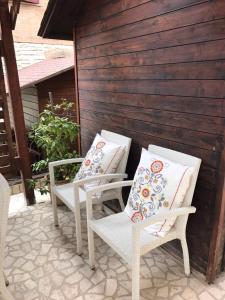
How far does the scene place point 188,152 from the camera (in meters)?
1.63

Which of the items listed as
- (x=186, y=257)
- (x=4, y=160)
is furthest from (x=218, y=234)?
(x=4, y=160)

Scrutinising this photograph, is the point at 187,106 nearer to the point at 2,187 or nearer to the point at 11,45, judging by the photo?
the point at 2,187

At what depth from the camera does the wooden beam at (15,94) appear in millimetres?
2305

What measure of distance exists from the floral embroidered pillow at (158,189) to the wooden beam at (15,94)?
149 centimetres

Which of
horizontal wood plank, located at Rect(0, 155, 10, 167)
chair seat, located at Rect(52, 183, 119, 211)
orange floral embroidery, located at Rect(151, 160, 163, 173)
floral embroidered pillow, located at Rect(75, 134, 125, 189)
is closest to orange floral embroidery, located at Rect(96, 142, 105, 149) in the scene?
floral embroidered pillow, located at Rect(75, 134, 125, 189)

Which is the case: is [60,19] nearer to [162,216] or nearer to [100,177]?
[100,177]

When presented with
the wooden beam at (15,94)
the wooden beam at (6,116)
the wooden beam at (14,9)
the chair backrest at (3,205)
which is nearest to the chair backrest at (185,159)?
the chair backrest at (3,205)

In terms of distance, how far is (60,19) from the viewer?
99.0 inches

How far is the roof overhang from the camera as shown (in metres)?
2.37

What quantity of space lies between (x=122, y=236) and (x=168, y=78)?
1107 millimetres

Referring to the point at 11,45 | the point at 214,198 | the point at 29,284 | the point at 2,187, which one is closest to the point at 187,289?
the point at 214,198

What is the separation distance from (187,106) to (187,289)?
1234 millimetres

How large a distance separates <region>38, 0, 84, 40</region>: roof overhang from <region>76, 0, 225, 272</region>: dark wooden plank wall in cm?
18

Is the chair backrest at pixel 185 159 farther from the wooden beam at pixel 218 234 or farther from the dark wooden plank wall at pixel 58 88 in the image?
the dark wooden plank wall at pixel 58 88
